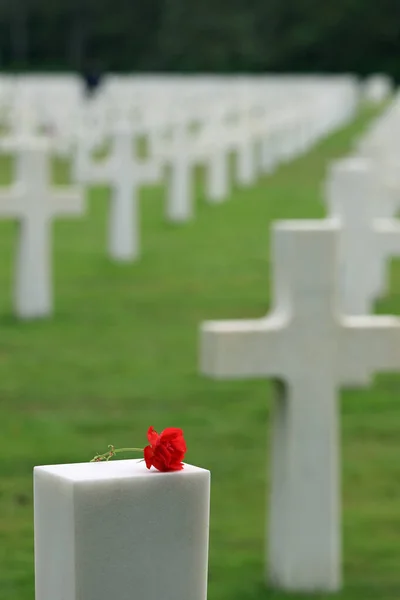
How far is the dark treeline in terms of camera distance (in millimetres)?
79438

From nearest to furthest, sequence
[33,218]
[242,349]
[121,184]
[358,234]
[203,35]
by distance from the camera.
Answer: [242,349] < [358,234] < [33,218] < [121,184] < [203,35]

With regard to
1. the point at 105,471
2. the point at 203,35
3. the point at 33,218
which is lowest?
the point at 33,218

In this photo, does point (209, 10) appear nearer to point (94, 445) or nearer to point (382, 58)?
point (382, 58)

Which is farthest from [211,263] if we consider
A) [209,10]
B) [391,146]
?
[209,10]

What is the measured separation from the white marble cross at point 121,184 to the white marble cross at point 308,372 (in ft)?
31.6

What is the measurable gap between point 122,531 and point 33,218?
9023mm

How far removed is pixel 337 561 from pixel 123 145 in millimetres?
9870

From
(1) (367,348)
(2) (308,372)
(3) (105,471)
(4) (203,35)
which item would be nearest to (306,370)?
(2) (308,372)

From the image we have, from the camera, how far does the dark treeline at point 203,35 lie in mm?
79438

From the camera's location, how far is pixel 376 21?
7962cm

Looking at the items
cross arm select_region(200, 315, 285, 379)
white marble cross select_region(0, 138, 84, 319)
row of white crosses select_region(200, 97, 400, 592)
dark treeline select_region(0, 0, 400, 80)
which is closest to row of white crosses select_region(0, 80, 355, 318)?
white marble cross select_region(0, 138, 84, 319)

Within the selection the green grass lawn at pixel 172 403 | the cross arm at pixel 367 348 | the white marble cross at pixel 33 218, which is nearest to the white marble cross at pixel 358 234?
the green grass lawn at pixel 172 403

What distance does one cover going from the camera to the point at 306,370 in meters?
6.09

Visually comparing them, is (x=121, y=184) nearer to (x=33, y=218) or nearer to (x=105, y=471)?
(x=33, y=218)
